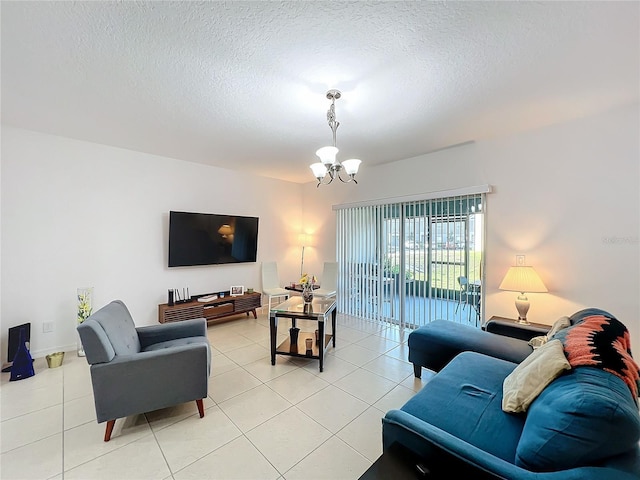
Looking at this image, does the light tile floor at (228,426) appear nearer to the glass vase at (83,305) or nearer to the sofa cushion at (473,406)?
the glass vase at (83,305)

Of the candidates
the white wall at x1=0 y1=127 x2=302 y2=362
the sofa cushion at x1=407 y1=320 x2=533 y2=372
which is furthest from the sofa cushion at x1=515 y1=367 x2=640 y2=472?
the white wall at x1=0 y1=127 x2=302 y2=362

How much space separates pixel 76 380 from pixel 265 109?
11.0ft

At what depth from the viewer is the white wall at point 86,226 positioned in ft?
9.89

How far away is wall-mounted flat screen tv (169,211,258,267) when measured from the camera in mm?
4086

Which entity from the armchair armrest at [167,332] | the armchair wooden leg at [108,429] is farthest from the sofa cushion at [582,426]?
the armchair armrest at [167,332]

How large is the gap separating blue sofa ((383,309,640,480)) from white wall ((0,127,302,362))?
3923 millimetres

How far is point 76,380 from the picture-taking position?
8.84 feet

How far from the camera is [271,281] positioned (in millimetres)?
5176

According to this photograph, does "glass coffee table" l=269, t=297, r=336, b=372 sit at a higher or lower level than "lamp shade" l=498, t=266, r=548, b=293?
lower

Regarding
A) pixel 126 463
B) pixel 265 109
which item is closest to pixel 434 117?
pixel 265 109

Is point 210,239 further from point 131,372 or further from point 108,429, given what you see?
point 108,429

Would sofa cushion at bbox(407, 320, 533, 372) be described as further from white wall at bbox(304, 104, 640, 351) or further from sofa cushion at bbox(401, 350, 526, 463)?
white wall at bbox(304, 104, 640, 351)

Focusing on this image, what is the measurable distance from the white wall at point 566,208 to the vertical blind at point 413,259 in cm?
21

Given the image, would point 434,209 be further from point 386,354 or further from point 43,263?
point 43,263
